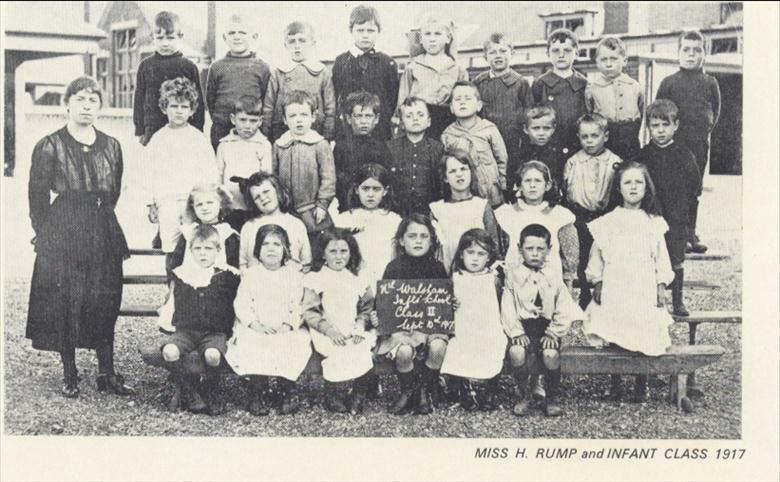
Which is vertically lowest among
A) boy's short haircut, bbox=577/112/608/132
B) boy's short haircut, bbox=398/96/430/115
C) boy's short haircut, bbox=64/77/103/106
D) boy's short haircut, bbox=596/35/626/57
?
boy's short haircut, bbox=577/112/608/132

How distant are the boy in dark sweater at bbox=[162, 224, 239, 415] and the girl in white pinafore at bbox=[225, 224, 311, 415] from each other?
57 millimetres

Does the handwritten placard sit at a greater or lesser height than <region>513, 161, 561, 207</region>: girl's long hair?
lesser

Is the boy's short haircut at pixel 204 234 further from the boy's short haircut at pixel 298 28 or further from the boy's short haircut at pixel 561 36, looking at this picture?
the boy's short haircut at pixel 561 36

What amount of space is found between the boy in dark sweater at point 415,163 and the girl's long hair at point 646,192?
69 cm

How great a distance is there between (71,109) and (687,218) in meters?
2.54

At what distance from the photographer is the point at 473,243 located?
315cm

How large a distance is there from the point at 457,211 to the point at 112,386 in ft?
5.14

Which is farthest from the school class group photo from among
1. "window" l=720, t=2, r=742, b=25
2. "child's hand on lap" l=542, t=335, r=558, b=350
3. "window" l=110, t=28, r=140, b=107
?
"window" l=110, t=28, r=140, b=107

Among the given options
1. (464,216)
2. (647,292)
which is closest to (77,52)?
(464,216)

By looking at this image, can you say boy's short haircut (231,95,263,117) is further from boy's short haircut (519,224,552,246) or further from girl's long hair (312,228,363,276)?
boy's short haircut (519,224,552,246)

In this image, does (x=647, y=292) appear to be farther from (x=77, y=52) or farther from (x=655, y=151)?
(x=77, y=52)

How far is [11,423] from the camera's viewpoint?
3293mm

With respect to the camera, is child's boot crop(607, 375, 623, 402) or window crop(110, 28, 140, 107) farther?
window crop(110, 28, 140, 107)

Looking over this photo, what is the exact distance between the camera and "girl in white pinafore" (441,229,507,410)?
3.12 metres
